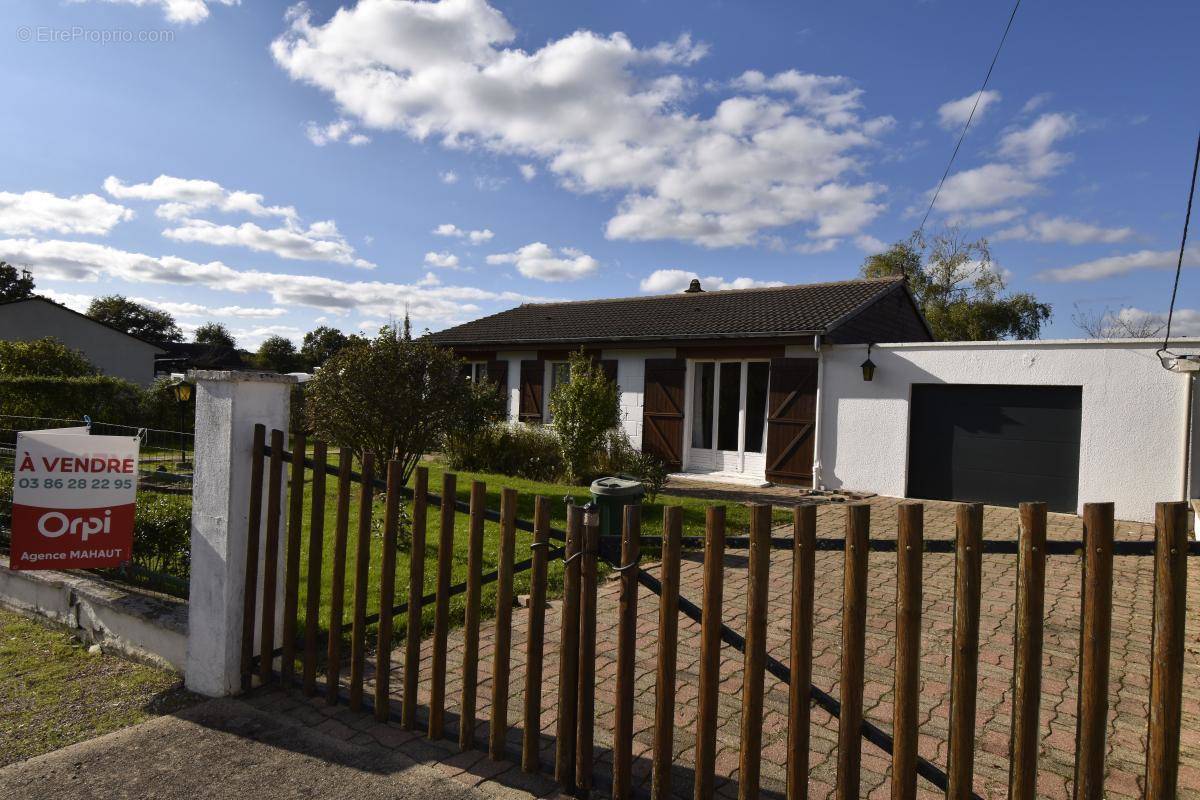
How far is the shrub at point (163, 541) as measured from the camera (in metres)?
5.08

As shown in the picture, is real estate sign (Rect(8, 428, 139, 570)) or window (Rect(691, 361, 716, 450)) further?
window (Rect(691, 361, 716, 450))

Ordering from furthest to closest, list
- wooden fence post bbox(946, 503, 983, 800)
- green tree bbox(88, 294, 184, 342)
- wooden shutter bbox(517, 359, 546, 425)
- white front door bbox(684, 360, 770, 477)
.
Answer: green tree bbox(88, 294, 184, 342)
wooden shutter bbox(517, 359, 546, 425)
white front door bbox(684, 360, 770, 477)
wooden fence post bbox(946, 503, 983, 800)

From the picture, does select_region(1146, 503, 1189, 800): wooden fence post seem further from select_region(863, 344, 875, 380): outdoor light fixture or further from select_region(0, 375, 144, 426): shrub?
select_region(0, 375, 144, 426): shrub

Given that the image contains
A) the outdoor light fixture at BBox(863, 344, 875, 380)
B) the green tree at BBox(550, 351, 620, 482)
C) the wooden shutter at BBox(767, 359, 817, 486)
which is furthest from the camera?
the wooden shutter at BBox(767, 359, 817, 486)

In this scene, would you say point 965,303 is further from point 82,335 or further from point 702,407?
point 82,335

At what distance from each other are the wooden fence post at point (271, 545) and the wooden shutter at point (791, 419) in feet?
34.9

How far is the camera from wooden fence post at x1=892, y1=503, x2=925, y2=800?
89.6 inches

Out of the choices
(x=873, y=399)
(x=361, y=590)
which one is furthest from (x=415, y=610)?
(x=873, y=399)

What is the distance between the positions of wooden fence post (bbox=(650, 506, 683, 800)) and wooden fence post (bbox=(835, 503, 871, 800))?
0.62 m

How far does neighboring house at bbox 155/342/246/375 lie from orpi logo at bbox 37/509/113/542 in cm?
3992

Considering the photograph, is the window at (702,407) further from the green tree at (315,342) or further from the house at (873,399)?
the green tree at (315,342)

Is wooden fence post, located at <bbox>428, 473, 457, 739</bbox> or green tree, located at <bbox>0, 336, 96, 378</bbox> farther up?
green tree, located at <bbox>0, 336, 96, 378</bbox>

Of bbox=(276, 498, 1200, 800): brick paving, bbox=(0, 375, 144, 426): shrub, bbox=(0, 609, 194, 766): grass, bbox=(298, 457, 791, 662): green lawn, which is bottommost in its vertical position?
bbox=(0, 609, 194, 766): grass

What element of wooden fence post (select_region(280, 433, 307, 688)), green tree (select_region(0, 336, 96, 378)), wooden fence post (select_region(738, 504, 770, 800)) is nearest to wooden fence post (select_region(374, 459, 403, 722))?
wooden fence post (select_region(280, 433, 307, 688))
